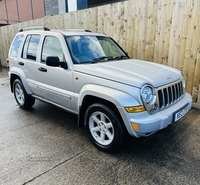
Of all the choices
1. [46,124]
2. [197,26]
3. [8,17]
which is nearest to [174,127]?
[197,26]

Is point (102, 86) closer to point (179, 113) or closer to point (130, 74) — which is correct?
point (130, 74)

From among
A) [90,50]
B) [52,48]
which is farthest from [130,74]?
[52,48]

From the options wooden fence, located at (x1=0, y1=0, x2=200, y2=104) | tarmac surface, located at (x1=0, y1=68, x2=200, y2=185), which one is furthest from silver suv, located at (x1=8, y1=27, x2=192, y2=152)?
wooden fence, located at (x1=0, y1=0, x2=200, y2=104)

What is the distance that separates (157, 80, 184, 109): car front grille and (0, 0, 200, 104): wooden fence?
159 centimetres

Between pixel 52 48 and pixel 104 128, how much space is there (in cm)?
181

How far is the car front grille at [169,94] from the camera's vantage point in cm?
252

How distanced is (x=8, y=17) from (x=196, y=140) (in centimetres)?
2463

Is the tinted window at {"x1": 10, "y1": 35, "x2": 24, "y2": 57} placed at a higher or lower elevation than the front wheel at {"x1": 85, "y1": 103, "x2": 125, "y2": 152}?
higher

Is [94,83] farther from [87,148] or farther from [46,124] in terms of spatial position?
[46,124]

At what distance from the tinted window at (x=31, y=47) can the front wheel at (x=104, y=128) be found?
1.90 meters

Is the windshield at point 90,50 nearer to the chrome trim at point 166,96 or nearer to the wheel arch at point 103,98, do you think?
the wheel arch at point 103,98

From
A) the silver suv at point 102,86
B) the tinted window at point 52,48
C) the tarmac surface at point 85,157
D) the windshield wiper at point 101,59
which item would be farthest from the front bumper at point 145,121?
the tinted window at point 52,48

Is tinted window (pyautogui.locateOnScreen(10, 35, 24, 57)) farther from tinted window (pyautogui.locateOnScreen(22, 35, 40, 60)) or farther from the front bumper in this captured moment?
the front bumper

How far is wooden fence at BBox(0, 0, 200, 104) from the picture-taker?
414 centimetres
